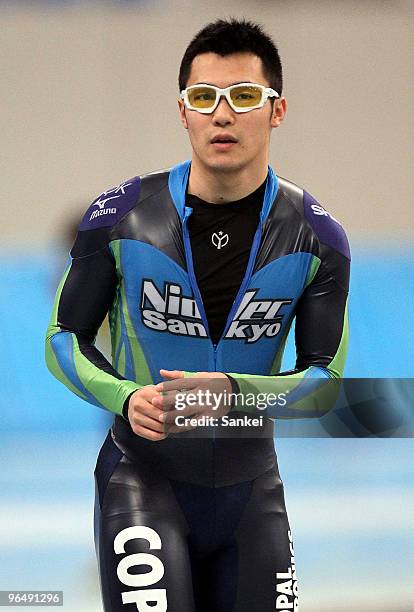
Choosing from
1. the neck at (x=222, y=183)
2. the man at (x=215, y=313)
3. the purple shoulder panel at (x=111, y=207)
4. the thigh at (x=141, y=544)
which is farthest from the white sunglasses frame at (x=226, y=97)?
the thigh at (x=141, y=544)

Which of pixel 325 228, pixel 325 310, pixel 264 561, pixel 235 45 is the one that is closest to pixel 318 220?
pixel 325 228

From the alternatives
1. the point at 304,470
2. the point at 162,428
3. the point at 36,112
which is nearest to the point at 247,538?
the point at 162,428

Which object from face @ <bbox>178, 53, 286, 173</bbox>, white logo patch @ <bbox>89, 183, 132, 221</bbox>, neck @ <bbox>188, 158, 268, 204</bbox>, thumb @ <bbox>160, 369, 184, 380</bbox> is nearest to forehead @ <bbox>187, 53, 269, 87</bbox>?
face @ <bbox>178, 53, 286, 173</bbox>

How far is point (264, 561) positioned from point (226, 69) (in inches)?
44.0

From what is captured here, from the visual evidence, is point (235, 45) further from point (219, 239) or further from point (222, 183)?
point (219, 239)

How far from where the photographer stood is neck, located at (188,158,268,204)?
2.78m

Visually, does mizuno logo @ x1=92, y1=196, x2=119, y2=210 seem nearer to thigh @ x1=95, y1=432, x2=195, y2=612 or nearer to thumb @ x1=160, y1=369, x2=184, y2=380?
thumb @ x1=160, y1=369, x2=184, y2=380

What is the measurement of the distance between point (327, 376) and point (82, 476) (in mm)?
1566

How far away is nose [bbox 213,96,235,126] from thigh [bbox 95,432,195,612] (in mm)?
800

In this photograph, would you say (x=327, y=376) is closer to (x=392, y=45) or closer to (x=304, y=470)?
(x=304, y=470)

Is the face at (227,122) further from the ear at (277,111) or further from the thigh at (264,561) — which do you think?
the thigh at (264,561)

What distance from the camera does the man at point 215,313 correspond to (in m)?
2.71

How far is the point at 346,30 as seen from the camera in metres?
3.88

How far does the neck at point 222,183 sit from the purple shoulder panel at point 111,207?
5.5 inches
